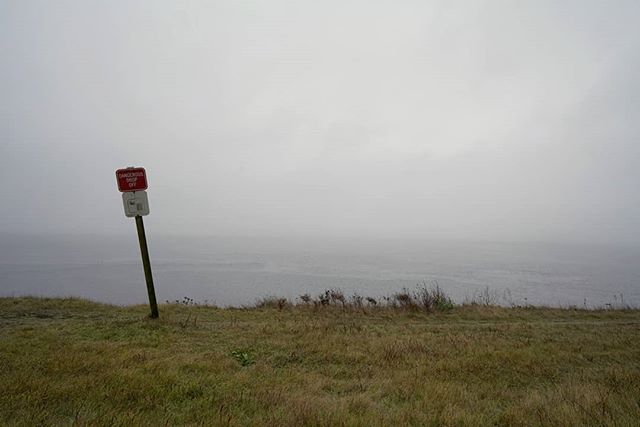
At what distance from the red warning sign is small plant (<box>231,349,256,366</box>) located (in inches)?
230

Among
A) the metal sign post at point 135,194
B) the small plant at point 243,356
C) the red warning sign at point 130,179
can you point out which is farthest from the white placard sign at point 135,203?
the small plant at point 243,356

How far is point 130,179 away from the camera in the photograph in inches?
402

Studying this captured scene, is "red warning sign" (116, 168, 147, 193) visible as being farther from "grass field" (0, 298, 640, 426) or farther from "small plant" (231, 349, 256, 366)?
"small plant" (231, 349, 256, 366)

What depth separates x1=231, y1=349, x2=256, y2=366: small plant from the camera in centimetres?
676

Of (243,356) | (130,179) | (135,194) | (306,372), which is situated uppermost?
(130,179)

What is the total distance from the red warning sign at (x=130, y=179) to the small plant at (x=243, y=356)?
5.83 m

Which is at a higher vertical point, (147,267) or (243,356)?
(147,267)

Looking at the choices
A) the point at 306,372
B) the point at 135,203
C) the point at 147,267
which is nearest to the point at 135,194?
the point at 135,203

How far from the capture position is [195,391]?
16.1ft

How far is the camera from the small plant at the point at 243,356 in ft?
22.2

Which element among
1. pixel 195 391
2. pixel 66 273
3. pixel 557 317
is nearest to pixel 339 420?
pixel 195 391

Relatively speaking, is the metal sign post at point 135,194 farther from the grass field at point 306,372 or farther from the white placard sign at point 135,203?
the grass field at point 306,372

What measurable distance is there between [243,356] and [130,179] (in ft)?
21.0

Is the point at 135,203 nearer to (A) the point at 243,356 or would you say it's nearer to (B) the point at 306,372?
(A) the point at 243,356
